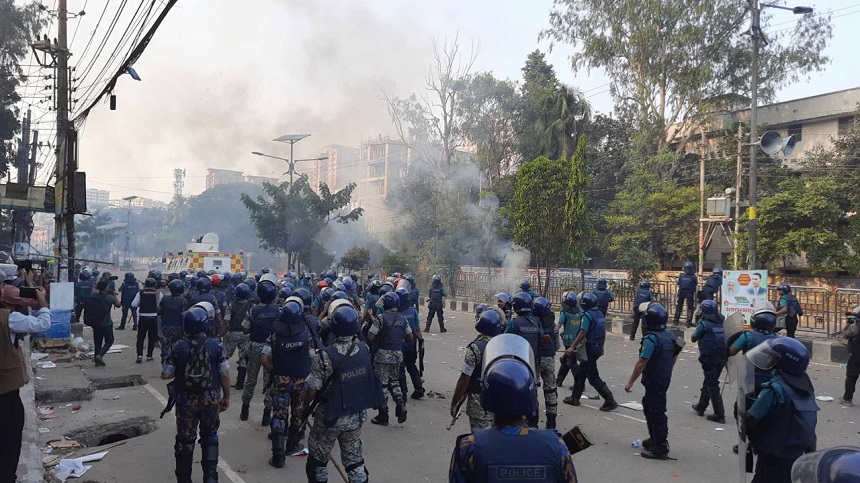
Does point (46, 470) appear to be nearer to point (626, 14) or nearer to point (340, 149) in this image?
point (626, 14)

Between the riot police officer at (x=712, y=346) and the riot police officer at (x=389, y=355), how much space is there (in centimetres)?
360

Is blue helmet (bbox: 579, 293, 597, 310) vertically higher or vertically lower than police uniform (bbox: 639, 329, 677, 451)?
higher

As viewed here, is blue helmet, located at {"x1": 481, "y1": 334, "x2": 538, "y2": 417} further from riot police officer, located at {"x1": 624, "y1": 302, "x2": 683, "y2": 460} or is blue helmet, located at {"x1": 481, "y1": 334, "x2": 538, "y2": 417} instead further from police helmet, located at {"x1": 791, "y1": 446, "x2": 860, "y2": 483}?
riot police officer, located at {"x1": 624, "y1": 302, "x2": 683, "y2": 460}

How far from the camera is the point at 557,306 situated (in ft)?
68.1

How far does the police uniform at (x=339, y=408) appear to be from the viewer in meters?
4.33

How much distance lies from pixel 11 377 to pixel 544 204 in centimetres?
1688

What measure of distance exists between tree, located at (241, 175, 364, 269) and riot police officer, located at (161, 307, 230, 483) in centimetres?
2360

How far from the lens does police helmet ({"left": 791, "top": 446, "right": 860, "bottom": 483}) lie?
4.83 ft

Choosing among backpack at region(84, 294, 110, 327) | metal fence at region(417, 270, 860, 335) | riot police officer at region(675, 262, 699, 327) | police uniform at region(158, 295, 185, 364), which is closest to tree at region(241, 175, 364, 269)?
metal fence at region(417, 270, 860, 335)

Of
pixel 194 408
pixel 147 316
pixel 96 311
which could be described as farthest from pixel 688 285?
pixel 96 311

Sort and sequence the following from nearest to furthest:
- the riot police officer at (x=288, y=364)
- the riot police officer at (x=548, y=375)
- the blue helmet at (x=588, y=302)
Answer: the riot police officer at (x=288, y=364), the riot police officer at (x=548, y=375), the blue helmet at (x=588, y=302)

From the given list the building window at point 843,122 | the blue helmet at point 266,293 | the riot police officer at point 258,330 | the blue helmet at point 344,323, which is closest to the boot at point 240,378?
the riot police officer at point 258,330

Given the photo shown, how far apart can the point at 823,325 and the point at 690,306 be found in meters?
2.91

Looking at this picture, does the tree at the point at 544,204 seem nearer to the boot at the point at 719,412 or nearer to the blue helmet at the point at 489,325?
the boot at the point at 719,412
